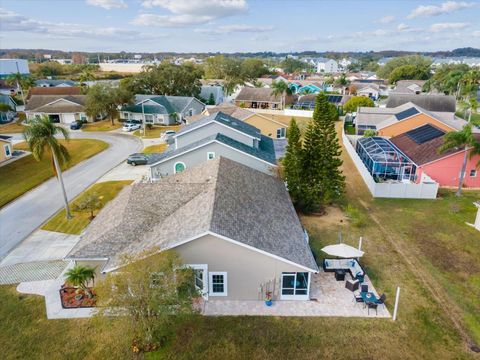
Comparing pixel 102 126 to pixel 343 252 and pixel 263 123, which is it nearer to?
pixel 263 123

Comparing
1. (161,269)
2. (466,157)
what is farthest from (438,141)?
(161,269)

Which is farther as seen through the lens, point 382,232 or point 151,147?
point 151,147

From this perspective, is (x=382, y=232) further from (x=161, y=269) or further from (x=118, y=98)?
(x=118, y=98)

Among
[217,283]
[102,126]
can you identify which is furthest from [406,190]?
[102,126]

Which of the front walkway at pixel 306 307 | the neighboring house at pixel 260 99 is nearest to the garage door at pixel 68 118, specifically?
the neighboring house at pixel 260 99

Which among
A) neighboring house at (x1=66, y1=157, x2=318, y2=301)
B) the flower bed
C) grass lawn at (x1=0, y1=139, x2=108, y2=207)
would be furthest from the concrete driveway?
neighboring house at (x1=66, y1=157, x2=318, y2=301)

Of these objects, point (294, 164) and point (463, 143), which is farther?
point (463, 143)
